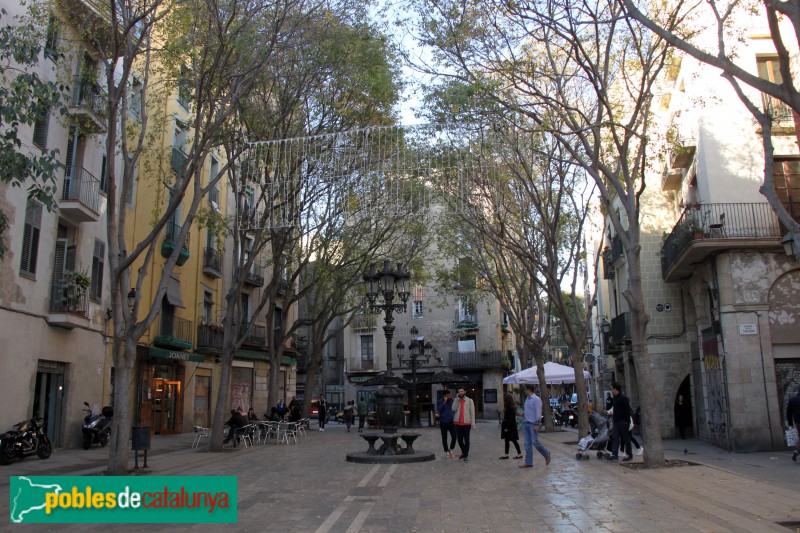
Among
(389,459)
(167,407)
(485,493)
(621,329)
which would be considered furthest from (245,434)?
(621,329)

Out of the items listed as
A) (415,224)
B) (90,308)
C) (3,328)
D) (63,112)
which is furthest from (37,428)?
(415,224)

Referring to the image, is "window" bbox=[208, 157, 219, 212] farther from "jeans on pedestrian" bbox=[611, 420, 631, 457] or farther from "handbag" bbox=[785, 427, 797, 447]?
"handbag" bbox=[785, 427, 797, 447]

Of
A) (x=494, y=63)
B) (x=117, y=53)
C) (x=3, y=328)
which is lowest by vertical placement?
(x=3, y=328)

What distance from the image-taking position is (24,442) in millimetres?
14703

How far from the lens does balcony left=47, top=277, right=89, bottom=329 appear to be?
1755cm

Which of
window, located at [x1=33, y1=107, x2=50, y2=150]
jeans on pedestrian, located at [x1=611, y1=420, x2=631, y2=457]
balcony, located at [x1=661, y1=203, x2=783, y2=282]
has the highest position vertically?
window, located at [x1=33, y1=107, x2=50, y2=150]

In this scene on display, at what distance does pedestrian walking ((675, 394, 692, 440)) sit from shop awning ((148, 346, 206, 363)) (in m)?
18.3

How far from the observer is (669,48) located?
559 inches

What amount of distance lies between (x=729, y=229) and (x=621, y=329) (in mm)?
9069

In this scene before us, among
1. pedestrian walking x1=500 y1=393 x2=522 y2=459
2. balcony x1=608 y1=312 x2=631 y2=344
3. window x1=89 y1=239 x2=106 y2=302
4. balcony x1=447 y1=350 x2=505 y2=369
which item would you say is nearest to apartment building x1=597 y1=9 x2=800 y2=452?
balcony x1=608 y1=312 x2=631 y2=344

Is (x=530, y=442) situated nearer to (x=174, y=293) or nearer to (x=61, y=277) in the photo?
(x=61, y=277)

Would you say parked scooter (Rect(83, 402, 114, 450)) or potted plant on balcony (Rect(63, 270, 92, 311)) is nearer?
potted plant on balcony (Rect(63, 270, 92, 311))

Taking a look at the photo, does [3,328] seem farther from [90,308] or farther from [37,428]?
[90,308]

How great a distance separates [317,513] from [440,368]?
4250 centimetres
